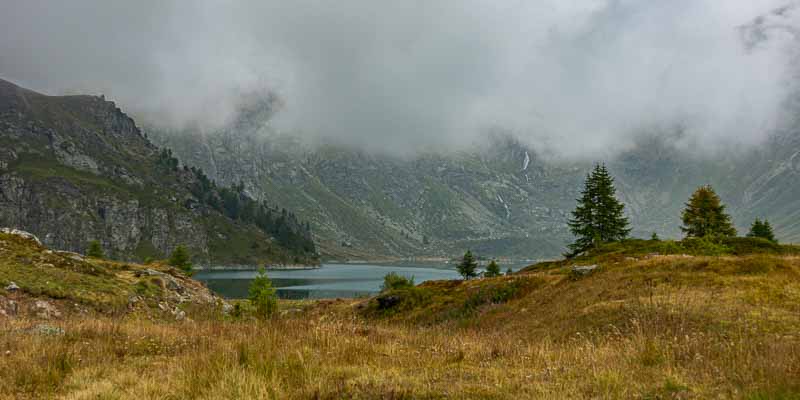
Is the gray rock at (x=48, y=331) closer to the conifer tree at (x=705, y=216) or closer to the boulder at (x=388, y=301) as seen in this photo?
the boulder at (x=388, y=301)

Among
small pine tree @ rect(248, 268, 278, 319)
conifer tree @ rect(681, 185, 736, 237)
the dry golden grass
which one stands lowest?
small pine tree @ rect(248, 268, 278, 319)

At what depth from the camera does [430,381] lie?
7367 millimetres

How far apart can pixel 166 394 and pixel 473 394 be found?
431 centimetres

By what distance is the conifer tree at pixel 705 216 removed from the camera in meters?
63.1

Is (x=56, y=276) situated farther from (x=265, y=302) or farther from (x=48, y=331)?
(x=48, y=331)

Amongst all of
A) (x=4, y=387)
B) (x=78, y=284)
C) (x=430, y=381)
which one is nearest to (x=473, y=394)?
(x=430, y=381)

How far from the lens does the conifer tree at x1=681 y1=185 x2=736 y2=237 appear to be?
63125 mm

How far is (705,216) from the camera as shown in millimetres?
63781

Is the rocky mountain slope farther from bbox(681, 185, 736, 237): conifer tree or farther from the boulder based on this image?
bbox(681, 185, 736, 237): conifer tree

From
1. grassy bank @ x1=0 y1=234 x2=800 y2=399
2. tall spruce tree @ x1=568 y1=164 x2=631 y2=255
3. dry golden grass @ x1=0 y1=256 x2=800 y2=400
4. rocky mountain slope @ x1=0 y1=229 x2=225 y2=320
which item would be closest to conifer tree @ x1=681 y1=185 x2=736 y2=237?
tall spruce tree @ x1=568 y1=164 x2=631 y2=255

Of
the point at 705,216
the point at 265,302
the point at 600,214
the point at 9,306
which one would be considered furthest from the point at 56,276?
the point at 705,216

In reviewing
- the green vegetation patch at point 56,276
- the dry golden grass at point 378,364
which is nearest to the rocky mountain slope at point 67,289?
the green vegetation patch at point 56,276

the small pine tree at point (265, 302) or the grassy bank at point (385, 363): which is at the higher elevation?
the grassy bank at point (385, 363)

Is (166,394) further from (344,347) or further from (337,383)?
(344,347)
